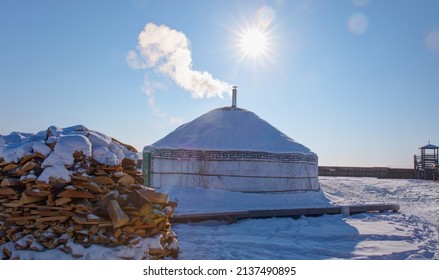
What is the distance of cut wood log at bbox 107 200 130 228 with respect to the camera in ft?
14.9

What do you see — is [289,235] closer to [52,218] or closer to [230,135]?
[52,218]

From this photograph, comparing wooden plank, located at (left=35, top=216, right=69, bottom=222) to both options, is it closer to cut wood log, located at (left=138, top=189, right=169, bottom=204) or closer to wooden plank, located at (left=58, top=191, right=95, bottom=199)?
wooden plank, located at (left=58, top=191, right=95, bottom=199)

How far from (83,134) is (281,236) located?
4490 mm

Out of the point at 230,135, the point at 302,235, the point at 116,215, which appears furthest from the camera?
the point at 230,135

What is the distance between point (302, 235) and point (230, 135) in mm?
5308

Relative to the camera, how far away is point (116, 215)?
4562 millimetres

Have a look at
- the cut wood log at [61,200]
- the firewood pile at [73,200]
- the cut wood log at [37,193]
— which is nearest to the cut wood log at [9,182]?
the firewood pile at [73,200]

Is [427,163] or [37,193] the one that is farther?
[427,163]

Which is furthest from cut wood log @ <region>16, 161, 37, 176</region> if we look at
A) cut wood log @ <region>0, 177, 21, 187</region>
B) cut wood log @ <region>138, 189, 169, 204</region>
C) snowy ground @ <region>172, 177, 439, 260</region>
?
snowy ground @ <region>172, 177, 439, 260</region>

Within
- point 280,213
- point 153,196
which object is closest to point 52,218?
point 153,196

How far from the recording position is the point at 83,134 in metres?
5.38

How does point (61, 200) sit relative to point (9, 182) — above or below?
below
